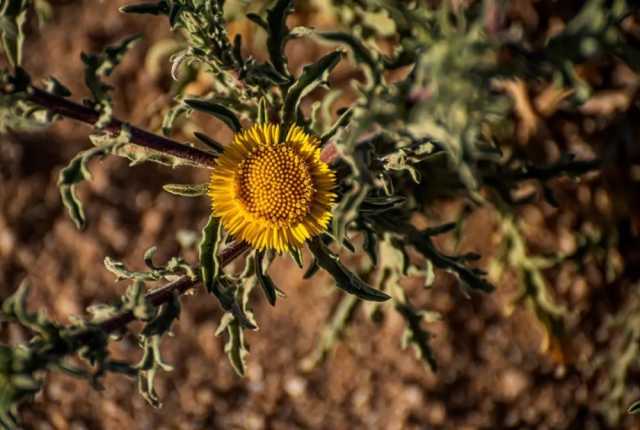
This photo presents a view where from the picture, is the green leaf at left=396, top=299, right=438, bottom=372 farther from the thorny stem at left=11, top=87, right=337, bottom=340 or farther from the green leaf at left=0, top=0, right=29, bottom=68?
the green leaf at left=0, top=0, right=29, bottom=68

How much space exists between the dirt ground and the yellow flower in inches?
51.0

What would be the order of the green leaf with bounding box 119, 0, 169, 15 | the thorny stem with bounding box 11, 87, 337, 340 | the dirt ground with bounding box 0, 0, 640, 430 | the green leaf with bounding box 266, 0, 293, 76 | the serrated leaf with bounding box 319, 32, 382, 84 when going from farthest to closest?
the dirt ground with bounding box 0, 0, 640, 430 → the green leaf with bounding box 266, 0, 293, 76 → the green leaf with bounding box 119, 0, 169, 15 → the thorny stem with bounding box 11, 87, 337, 340 → the serrated leaf with bounding box 319, 32, 382, 84

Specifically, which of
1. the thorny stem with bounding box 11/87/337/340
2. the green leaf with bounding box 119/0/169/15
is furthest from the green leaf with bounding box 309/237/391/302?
the green leaf with bounding box 119/0/169/15

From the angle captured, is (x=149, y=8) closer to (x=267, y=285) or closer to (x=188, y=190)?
(x=188, y=190)

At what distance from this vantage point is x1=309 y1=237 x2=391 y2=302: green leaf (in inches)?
85.4

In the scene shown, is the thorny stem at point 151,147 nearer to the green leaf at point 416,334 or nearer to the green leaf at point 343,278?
the green leaf at point 343,278

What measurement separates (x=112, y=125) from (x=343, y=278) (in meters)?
0.80

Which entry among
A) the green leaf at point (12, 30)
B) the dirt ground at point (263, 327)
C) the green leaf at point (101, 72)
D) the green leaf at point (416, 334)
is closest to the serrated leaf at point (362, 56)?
the green leaf at point (101, 72)

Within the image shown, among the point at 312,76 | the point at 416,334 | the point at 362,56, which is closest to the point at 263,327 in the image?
the point at 416,334

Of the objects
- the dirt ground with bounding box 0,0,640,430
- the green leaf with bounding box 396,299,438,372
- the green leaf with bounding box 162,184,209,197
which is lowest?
the dirt ground with bounding box 0,0,640,430

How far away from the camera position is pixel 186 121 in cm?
357

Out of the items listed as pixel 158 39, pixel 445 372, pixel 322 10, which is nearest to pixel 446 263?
pixel 445 372

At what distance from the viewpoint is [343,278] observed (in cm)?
217

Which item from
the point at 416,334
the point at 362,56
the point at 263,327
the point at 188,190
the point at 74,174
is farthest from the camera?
the point at 263,327
